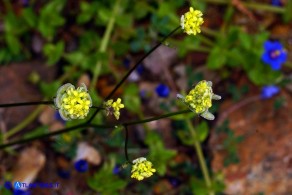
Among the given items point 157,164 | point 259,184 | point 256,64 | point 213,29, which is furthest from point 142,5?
point 259,184

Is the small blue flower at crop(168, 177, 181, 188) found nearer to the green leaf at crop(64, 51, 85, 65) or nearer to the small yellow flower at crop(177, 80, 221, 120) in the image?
the green leaf at crop(64, 51, 85, 65)

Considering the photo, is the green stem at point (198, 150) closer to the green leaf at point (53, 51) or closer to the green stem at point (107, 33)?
the green stem at point (107, 33)

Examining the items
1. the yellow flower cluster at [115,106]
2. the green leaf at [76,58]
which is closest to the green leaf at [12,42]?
the green leaf at [76,58]

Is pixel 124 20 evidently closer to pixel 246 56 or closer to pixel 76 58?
pixel 76 58

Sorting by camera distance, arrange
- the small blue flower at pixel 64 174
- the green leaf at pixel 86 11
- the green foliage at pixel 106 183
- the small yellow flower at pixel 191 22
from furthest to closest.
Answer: the green leaf at pixel 86 11, the small blue flower at pixel 64 174, the green foliage at pixel 106 183, the small yellow flower at pixel 191 22

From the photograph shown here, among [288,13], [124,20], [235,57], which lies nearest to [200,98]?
[235,57]

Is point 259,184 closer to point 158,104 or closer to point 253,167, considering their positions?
point 253,167
